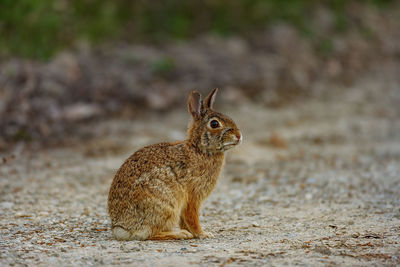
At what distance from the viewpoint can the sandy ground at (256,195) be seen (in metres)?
4.55

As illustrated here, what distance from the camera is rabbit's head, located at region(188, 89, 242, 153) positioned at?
5320 millimetres

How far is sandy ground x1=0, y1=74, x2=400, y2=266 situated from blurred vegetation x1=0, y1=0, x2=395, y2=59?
261 centimetres

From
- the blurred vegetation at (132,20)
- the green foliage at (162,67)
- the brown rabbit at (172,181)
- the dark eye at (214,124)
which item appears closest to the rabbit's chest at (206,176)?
the brown rabbit at (172,181)

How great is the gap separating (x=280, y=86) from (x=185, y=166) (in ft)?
28.7

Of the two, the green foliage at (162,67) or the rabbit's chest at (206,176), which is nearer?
the rabbit's chest at (206,176)

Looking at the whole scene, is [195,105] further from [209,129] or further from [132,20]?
[132,20]

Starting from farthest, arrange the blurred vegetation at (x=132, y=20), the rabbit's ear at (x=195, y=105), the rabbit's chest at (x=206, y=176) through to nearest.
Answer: the blurred vegetation at (x=132, y=20)
the rabbit's ear at (x=195, y=105)
the rabbit's chest at (x=206, y=176)

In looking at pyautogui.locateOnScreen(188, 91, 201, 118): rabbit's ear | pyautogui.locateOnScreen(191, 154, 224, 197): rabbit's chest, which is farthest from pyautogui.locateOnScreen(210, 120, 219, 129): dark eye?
pyautogui.locateOnScreen(191, 154, 224, 197): rabbit's chest

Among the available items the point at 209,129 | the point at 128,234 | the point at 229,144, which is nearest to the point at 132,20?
the point at 209,129

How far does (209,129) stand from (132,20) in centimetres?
981

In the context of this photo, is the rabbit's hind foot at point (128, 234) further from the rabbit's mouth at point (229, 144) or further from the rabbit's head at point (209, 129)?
the rabbit's mouth at point (229, 144)

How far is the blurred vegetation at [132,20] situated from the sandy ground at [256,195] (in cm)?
261

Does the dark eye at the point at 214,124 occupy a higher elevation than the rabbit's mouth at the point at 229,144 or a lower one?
higher

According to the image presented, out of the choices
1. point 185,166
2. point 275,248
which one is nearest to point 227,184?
point 185,166
